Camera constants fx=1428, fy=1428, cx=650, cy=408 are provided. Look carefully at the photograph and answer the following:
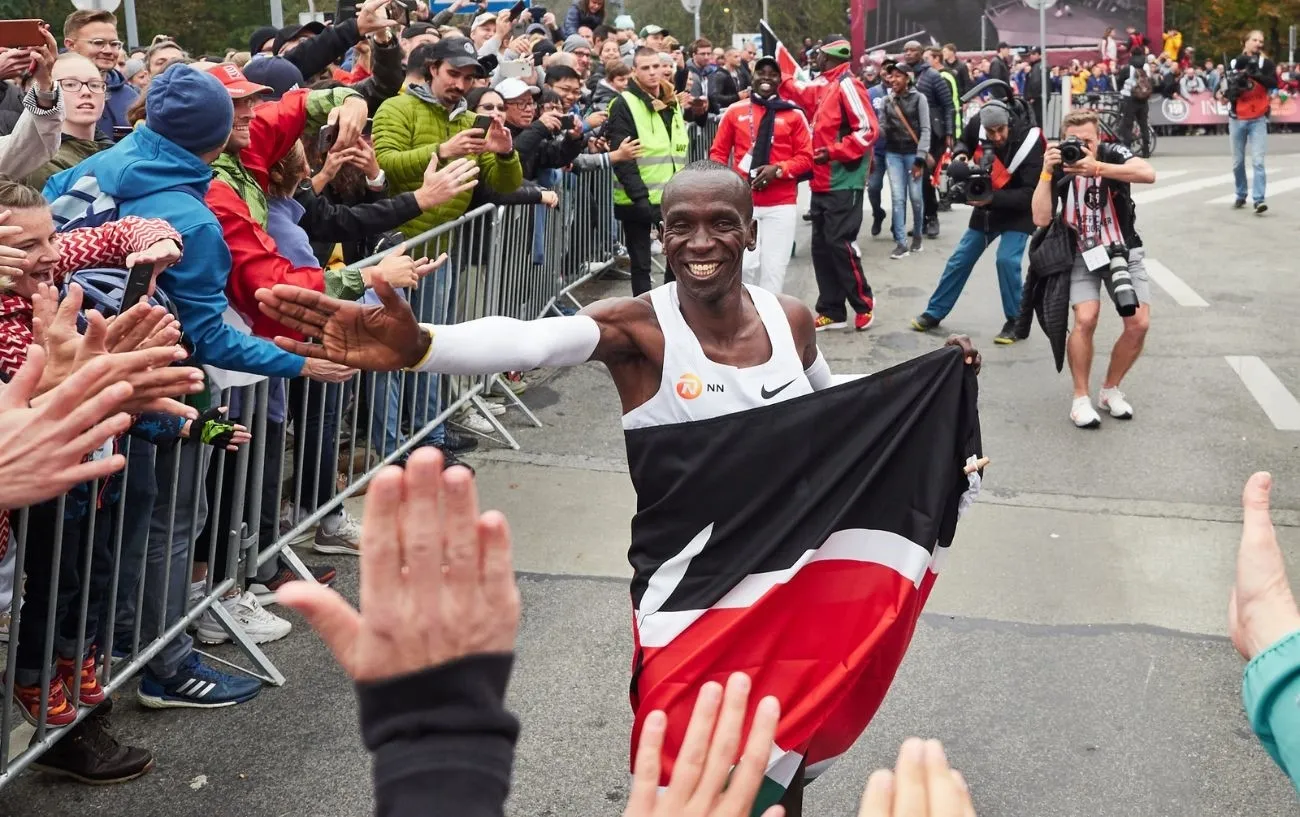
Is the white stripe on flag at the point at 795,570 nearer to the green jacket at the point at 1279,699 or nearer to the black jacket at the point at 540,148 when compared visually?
the green jacket at the point at 1279,699

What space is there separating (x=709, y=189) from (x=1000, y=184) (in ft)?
22.6

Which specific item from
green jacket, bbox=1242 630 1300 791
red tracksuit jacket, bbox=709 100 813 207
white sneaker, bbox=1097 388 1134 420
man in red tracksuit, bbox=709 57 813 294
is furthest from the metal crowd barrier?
white sneaker, bbox=1097 388 1134 420

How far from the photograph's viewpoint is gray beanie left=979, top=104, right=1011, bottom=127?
996 cm

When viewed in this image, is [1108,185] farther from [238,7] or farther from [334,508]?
[238,7]

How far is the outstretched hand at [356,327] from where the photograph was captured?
310cm

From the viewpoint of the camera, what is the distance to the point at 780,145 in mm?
10609

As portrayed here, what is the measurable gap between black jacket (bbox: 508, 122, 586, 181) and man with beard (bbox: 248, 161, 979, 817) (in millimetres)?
5058

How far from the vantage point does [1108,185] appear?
841cm

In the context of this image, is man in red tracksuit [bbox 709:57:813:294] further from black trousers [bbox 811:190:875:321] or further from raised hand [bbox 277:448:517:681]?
raised hand [bbox 277:448:517:681]

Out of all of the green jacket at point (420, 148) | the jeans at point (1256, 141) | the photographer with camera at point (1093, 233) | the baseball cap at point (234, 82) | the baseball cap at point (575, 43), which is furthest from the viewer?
the jeans at point (1256, 141)

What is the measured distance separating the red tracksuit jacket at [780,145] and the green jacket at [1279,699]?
9079mm

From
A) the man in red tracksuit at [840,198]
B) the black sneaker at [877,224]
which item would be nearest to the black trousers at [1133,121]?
the black sneaker at [877,224]

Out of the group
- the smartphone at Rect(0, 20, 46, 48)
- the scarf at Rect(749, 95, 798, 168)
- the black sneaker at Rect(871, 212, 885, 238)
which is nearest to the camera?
the smartphone at Rect(0, 20, 46, 48)

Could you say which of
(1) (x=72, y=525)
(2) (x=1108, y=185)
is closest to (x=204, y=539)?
(1) (x=72, y=525)
